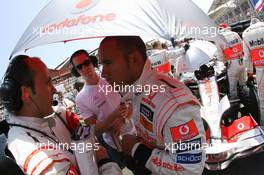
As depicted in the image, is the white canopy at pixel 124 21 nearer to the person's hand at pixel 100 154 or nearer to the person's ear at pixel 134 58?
the person's ear at pixel 134 58

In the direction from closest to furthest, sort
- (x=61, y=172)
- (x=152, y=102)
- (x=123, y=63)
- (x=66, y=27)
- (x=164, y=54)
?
(x=61, y=172)
(x=66, y=27)
(x=152, y=102)
(x=123, y=63)
(x=164, y=54)

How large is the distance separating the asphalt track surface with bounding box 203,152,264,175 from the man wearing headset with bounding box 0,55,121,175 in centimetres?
201

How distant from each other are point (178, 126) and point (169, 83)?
0.90 ft

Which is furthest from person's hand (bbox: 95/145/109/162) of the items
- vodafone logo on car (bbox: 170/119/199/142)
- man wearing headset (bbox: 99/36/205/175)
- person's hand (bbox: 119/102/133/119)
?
person's hand (bbox: 119/102/133/119)

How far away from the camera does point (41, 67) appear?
5.64 ft

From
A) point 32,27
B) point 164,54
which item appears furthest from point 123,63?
point 164,54

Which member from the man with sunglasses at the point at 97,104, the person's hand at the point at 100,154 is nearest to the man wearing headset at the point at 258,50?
the man with sunglasses at the point at 97,104

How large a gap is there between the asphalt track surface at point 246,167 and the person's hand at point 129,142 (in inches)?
64.2

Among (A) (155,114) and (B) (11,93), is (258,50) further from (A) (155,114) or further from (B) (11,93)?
(B) (11,93)

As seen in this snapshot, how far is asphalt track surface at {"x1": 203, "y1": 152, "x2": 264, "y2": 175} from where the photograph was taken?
3.18 meters

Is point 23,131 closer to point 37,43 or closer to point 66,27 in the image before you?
point 37,43

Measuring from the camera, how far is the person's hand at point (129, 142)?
1.73 m

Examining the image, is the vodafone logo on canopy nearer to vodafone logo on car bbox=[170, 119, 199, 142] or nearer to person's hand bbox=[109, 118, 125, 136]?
vodafone logo on car bbox=[170, 119, 199, 142]

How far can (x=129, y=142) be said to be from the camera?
5.76 ft
